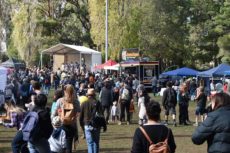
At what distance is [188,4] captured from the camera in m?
62.4

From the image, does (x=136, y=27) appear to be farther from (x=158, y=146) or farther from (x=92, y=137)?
(x=158, y=146)

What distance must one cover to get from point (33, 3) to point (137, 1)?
524 inches

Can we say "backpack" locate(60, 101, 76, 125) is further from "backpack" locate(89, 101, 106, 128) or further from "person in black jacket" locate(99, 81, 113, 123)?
"person in black jacket" locate(99, 81, 113, 123)

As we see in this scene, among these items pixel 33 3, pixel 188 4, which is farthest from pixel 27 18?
pixel 188 4

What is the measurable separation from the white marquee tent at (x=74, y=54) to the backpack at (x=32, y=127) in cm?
3606

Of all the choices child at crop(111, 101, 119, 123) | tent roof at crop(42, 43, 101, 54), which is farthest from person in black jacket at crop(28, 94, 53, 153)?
tent roof at crop(42, 43, 101, 54)

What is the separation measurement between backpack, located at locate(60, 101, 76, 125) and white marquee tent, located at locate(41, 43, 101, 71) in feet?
113

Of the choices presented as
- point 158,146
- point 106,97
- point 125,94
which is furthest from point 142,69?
point 158,146

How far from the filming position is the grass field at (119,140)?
547 inches

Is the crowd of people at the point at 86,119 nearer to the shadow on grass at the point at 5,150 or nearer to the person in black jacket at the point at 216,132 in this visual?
the person in black jacket at the point at 216,132

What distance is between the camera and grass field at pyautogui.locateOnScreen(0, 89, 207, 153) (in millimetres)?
13883

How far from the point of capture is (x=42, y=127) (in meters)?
8.95

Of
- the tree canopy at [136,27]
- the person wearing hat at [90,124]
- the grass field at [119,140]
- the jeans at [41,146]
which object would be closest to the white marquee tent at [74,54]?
the tree canopy at [136,27]

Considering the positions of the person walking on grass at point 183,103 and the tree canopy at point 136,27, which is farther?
the tree canopy at point 136,27
